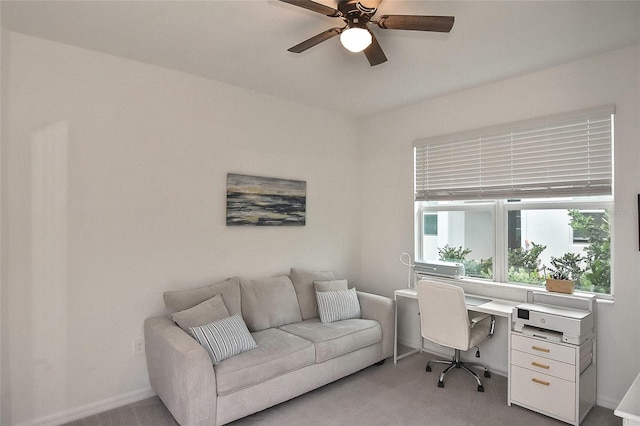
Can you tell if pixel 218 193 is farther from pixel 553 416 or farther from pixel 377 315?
pixel 553 416

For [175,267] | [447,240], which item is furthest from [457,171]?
[175,267]

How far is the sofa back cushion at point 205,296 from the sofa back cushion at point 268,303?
0.38ft

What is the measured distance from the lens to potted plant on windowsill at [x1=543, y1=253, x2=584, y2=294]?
293cm

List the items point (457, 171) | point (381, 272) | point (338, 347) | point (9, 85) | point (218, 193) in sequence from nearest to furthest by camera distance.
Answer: point (9, 85), point (338, 347), point (218, 193), point (457, 171), point (381, 272)

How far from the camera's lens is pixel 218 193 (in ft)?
11.2

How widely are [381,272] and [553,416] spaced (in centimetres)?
214

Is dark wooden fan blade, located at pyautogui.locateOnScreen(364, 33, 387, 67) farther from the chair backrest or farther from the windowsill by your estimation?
the windowsill

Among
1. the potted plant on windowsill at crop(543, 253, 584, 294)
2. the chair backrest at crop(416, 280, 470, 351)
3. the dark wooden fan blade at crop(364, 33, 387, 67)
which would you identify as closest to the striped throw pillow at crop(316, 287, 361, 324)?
the chair backrest at crop(416, 280, 470, 351)

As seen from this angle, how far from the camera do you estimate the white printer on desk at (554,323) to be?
2570 mm

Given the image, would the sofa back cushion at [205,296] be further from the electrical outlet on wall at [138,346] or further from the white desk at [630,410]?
the white desk at [630,410]

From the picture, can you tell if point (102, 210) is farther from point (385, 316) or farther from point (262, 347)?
point (385, 316)

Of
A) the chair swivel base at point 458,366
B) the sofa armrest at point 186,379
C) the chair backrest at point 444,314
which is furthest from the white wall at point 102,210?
the chair swivel base at point 458,366

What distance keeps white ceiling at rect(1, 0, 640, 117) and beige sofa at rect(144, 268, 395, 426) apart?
1.87 m

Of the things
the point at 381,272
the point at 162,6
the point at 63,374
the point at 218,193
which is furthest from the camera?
the point at 381,272
